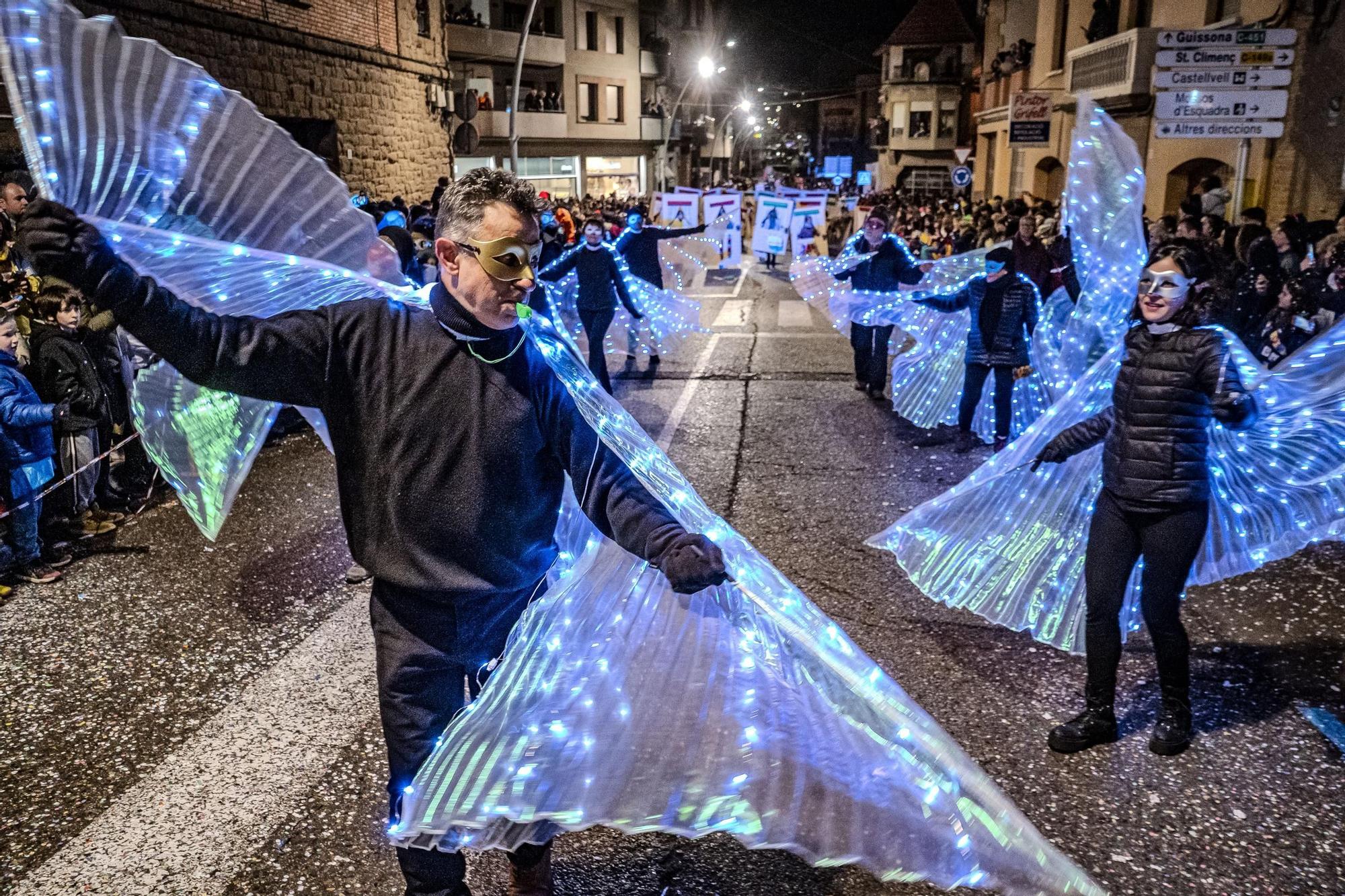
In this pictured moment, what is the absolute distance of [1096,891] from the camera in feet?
7.88

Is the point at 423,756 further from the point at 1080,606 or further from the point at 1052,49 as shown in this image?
the point at 1052,49

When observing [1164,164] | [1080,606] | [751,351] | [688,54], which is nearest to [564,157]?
[688,54]

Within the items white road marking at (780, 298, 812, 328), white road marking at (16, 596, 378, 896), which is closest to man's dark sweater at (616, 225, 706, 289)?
white road marking at (780, 298, 812, 328)

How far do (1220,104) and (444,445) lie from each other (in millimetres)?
11194

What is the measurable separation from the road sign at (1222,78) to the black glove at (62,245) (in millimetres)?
11376

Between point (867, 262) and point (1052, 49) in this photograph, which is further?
point (1052, 49)

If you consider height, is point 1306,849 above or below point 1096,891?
below

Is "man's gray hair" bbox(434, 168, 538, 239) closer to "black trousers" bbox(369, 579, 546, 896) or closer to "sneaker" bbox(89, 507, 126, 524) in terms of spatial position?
"black trousers" bbox(369, 579, 546, 896)

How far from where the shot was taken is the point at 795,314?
17375 millimetres

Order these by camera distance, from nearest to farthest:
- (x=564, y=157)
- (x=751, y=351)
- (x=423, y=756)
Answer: (x=423, y=756)
(x=751, y=351)
(x=564, y=157)

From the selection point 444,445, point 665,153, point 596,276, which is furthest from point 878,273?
point 665,153

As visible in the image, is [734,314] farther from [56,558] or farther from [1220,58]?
[56,558]

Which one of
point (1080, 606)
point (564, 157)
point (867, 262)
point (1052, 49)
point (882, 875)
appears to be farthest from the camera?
point (564, 157)

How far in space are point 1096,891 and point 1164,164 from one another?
20738mm
